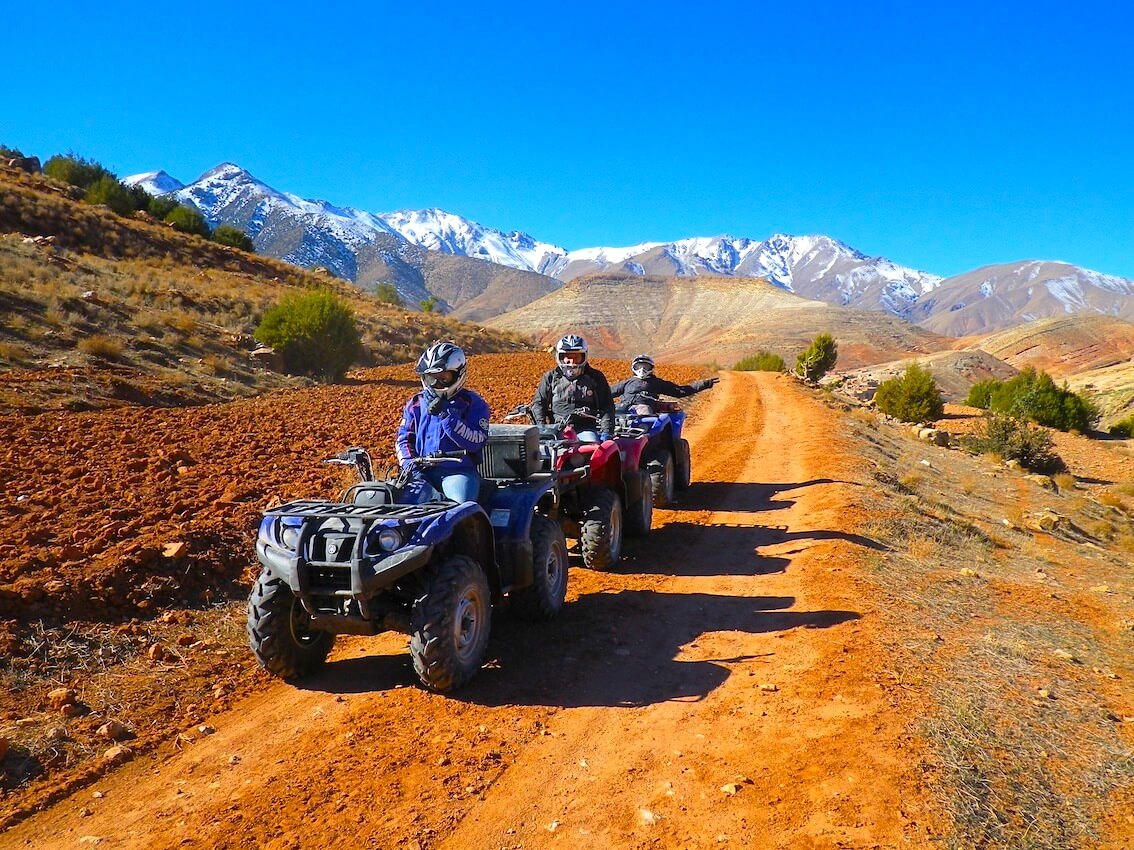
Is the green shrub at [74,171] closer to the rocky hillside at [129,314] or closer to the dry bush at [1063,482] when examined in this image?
the rocky hillside at [129,314]

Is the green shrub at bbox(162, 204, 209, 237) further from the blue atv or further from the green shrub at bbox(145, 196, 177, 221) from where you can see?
the blue atv

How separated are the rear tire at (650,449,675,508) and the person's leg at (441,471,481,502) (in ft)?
16.0

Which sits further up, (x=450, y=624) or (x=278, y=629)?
(x=450, y=624)

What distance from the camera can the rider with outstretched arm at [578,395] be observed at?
27.9 feet

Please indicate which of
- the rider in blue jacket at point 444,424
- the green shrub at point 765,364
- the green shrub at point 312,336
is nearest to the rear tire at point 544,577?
the rider in blue jacket at point 444,424

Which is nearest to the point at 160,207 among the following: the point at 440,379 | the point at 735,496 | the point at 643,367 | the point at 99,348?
the point at 99,348

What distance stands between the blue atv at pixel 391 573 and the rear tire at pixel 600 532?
5.74 ft

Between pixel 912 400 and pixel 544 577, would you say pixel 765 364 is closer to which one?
pixel 912 400

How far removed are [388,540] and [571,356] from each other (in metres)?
4.40

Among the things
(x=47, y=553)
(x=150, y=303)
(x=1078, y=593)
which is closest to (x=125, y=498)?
(x=47, y=553)

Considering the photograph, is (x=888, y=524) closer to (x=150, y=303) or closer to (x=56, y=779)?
(x=56, y=779)

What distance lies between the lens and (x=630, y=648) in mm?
5730

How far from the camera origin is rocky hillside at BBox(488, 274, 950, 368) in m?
102

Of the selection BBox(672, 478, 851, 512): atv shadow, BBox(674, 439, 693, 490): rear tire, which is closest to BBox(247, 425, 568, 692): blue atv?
BBox(672, 478, 851, 512): atv shadow
